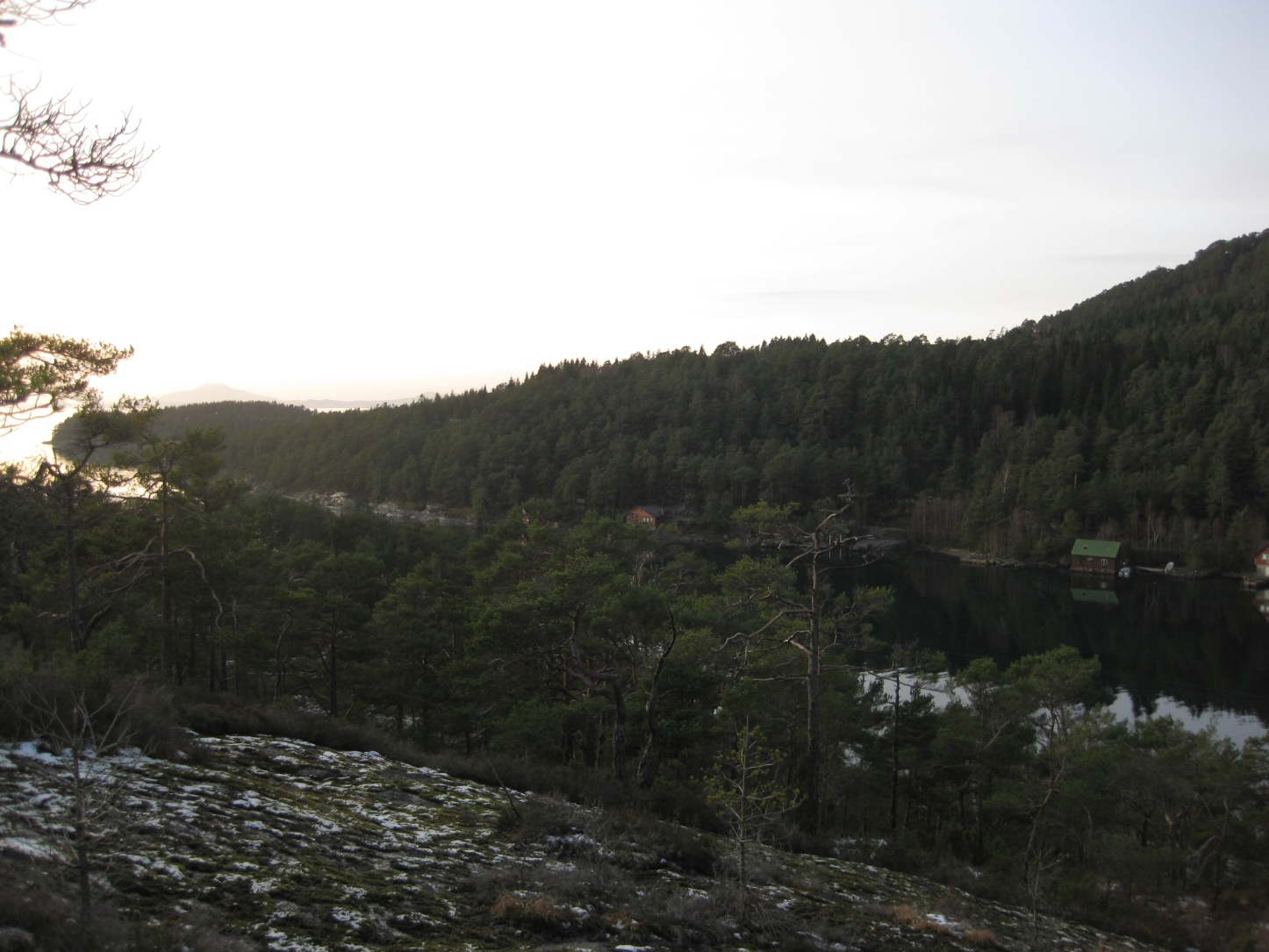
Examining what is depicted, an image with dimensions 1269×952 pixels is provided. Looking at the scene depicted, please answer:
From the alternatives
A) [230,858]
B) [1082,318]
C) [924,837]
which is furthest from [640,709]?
[1082,318]

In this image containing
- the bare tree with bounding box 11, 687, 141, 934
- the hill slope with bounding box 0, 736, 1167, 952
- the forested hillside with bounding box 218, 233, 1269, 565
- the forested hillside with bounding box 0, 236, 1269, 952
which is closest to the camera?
the bare tree with bounding box 11, 687, 141, 934

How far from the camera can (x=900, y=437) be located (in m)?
84.3

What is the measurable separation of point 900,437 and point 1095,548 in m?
30.1

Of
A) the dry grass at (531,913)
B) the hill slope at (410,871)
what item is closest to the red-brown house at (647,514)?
the hill slope at (410,871)

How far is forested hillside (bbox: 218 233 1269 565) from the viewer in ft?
206

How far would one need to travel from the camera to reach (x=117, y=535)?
47.7 ft

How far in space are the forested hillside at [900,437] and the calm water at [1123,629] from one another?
8.69m

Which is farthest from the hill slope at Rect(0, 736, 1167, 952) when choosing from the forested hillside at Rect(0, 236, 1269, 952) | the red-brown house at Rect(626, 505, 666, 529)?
the red-brown house at Rect(626, 505, 666, 529)

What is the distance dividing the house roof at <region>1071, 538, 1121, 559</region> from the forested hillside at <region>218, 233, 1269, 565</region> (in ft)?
7.52

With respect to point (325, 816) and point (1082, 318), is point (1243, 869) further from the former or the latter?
point (1082, 318)

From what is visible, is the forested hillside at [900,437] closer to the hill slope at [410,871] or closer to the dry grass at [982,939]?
the dry grass at [982,939]

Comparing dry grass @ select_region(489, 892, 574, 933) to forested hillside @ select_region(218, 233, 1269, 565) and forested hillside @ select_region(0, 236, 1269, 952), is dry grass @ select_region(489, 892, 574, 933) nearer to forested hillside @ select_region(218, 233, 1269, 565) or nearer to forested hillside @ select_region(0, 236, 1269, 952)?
forested hillside @ select_region(0, 236, 1269, 952)

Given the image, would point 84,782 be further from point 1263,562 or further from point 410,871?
point 1263,562

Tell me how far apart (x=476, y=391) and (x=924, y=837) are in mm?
109861
